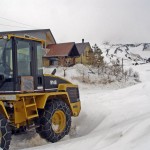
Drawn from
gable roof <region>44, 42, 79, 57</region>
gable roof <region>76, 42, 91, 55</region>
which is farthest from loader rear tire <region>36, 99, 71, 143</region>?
gable roof <region>76, 42, 91, 55</region>

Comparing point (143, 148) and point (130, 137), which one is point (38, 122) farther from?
point (143, 148)

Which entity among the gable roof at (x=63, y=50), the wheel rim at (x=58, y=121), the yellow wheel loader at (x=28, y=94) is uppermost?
the gable roof at (x=63, y=50)

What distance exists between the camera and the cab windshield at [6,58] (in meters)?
7.85

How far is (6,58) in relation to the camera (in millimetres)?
7922

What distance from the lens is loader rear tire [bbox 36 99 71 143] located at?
28.2ft

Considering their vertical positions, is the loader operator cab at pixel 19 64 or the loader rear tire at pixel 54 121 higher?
the loader operator cab at pixel 19 64

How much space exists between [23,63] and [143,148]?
3874mm

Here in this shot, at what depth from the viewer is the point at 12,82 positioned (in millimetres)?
7805

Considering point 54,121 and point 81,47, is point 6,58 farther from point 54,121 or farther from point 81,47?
point 81,47

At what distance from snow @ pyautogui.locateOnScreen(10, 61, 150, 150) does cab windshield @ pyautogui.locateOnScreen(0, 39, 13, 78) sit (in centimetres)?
172

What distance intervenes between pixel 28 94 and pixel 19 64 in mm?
714

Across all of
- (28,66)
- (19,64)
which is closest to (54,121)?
(28,66)

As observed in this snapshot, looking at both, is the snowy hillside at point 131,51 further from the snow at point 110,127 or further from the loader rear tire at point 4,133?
the loader rear tire at point 4,133

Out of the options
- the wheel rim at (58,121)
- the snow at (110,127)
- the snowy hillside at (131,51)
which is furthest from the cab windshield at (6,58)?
the snowy hillside at (131,51)
